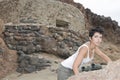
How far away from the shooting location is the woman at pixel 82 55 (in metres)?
5.92

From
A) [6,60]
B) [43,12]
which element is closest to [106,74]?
[6,60]

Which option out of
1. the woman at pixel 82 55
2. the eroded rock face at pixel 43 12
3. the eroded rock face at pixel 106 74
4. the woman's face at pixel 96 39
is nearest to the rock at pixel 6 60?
the eroded rock face at pixel 43 12

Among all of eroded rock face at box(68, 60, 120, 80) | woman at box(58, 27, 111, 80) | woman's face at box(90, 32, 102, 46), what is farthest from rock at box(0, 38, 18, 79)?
eroded rock face at box(68, 60, 120, 80)

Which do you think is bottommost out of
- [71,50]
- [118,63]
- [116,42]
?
[116,42]

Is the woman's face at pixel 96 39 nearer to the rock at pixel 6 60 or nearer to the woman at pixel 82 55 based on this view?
the woman at pixel 82 55

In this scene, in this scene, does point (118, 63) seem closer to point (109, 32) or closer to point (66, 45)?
point (66, 45)

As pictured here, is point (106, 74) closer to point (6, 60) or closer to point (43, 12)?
point (6, 60)

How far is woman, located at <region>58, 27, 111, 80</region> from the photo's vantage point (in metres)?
5.92

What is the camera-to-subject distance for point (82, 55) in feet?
19.5

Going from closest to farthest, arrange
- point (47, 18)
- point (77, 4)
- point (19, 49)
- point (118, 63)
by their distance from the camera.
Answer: point (118, 63) → point (19, 49) → point (47, 18) → point (77, 4)

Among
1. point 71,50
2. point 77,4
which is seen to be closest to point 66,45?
point 71,50

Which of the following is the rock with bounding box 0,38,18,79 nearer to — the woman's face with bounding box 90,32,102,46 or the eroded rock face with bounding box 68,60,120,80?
the woman's face with bounding box 90,32,102,46

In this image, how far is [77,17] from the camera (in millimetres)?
20406

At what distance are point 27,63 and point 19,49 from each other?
75cm
